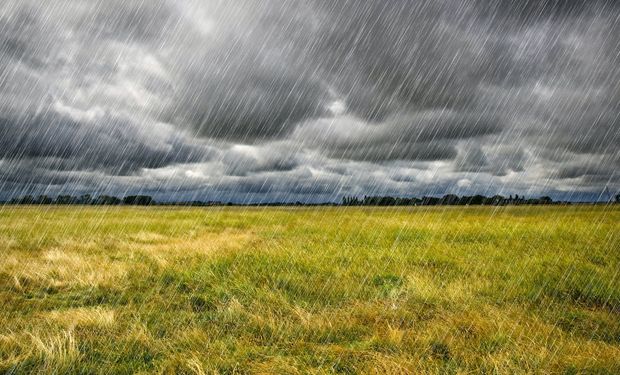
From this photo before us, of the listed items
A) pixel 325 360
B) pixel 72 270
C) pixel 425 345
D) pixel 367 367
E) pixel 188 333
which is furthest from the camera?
pixel 72 270

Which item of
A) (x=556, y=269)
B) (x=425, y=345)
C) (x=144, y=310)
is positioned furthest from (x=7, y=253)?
(x=556, y=269)

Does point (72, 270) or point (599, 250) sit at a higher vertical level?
point (599, 250)

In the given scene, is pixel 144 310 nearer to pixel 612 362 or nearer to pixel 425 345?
pixel 425 345

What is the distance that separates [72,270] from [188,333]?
6.33 meters

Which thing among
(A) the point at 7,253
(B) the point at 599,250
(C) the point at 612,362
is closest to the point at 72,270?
(A) the point at 7,253

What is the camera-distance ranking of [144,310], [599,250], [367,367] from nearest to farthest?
[367,367] → [144,310] → [599,250]

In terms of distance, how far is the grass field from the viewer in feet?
15.7

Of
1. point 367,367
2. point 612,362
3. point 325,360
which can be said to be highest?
point 612,362

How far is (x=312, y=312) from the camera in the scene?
689 cm

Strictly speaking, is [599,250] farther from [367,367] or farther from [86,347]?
[86,347]

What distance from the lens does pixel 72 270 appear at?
10094mm

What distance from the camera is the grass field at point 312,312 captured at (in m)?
4.79

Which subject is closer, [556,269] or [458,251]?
[556,269]

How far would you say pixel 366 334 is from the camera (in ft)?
19.0
